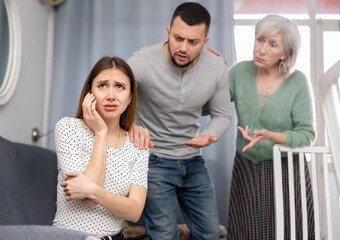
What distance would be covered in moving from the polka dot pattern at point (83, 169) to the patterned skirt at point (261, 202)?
2.61 ft

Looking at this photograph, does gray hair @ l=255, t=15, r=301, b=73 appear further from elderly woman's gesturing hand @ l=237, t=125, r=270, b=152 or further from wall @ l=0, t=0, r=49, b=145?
wall @ l=0, t=0, r=49, b=145

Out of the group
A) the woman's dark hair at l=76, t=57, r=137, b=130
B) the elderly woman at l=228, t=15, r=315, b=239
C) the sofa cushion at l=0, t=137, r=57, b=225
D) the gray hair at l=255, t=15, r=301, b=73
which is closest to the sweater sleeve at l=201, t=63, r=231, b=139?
the elderly woman at l=228, t=15, r=315, b=239

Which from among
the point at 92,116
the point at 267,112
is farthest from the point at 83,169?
the point at 267,112

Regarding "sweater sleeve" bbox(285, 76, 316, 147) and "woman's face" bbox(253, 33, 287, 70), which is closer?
"sweater sleeve" bbox(285, 76, 316, 147)

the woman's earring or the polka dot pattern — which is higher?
the woman's earring

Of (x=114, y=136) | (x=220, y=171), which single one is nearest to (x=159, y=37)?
(x=220, y=171)

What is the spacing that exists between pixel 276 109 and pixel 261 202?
48 centimetres

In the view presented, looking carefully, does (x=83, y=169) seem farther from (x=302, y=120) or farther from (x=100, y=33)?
(x=100, y=33)

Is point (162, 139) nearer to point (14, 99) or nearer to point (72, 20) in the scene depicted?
point (14, 99)

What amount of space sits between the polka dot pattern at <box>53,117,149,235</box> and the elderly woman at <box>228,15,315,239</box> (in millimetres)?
794

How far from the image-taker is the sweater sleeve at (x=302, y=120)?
1.78m

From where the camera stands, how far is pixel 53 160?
2.13 meters

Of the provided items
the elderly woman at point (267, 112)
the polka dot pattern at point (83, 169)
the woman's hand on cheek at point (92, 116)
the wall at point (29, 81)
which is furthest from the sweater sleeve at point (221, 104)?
the wall at point (29, 81)

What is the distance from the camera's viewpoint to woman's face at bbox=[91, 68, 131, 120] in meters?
1.35
